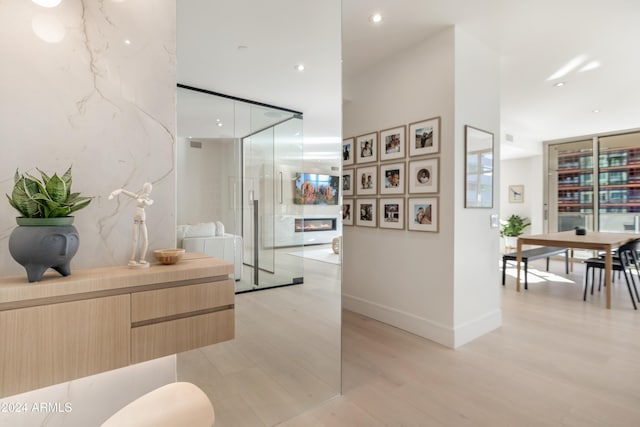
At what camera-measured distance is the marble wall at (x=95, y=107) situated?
1.15 meters

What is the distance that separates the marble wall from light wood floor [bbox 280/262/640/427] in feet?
4.78

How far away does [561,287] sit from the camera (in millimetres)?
4840

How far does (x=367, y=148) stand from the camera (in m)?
3.50

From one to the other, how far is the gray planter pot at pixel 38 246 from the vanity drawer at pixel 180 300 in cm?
28

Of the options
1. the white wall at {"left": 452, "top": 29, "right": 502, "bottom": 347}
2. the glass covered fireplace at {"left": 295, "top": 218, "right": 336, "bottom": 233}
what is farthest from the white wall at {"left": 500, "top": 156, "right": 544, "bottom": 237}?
the glass covered fireplace at {"left": 295, "top": 218, "right": 336, "bottom": 233}

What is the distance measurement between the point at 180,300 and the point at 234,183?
0.54 metres

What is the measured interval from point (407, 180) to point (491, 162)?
87 cm

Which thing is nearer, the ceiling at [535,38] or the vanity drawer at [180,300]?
the vanity drawer at [180,300]

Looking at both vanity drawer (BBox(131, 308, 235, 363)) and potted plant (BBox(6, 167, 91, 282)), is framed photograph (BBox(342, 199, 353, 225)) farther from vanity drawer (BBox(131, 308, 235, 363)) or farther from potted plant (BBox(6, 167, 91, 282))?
potted plant (BBox(6, 167, 91, 282))

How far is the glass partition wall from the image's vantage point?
137cm

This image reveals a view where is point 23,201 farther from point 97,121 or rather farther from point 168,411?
point 168,411

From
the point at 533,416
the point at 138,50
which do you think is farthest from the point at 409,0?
the point at 533,416

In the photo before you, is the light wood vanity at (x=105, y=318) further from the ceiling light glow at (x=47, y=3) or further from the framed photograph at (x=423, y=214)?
the framed photograph at (x=423, y=214)

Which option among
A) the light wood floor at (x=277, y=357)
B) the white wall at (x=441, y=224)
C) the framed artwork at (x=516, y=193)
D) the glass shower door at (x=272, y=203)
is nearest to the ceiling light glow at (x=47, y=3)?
the glass shower door at (x=272, y=203)
